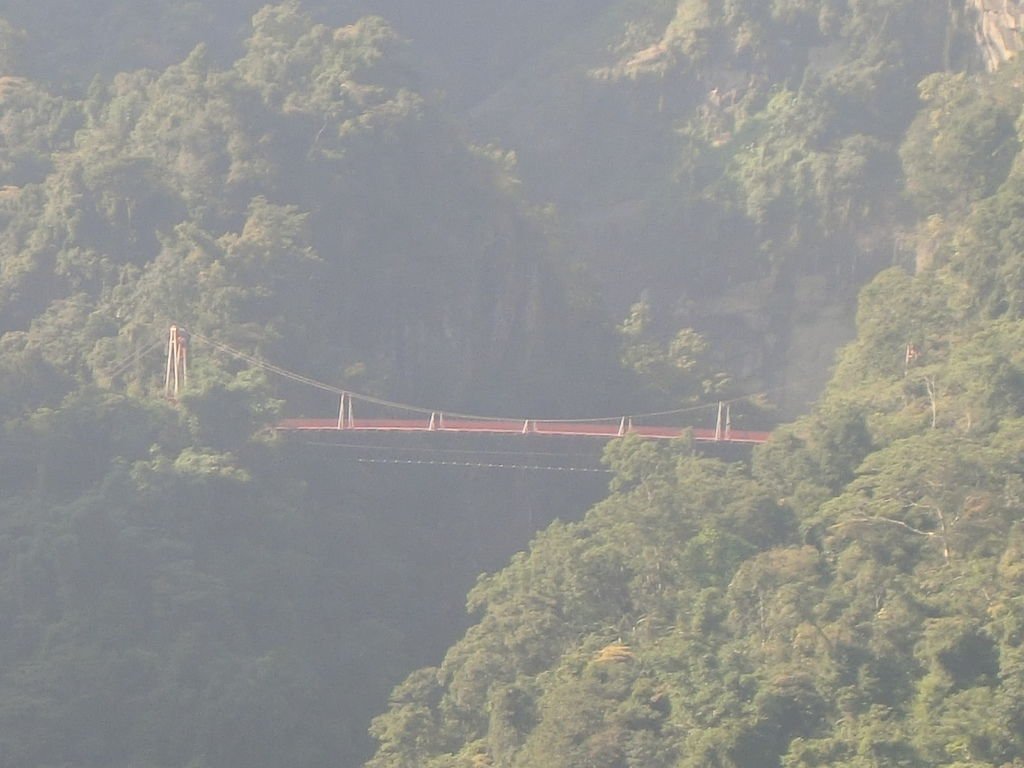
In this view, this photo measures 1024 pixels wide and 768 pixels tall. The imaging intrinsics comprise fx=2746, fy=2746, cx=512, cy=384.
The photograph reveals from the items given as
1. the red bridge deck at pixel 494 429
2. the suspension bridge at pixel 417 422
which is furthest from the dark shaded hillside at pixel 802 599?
the suspension bridge at pixel 417 422

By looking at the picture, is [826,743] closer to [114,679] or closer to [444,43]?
[114,679]

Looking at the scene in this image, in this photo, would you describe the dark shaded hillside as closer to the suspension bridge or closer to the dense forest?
the dense forest

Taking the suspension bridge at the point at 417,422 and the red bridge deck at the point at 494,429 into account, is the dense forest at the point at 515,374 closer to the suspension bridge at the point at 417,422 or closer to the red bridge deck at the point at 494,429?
the suspension bridge at the point at 417,422

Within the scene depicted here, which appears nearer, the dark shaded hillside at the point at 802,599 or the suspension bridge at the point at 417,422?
the dark shaded hillside at the point at 802,599

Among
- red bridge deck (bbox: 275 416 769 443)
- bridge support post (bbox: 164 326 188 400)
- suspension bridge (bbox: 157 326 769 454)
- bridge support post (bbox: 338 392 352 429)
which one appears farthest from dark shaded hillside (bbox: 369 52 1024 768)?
bridge support post (bbox: 164 326 188 400)

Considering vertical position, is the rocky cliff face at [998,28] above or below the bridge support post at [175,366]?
above

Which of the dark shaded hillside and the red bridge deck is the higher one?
the red bridge deck

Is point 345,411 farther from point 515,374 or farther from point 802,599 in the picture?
point 802,599
